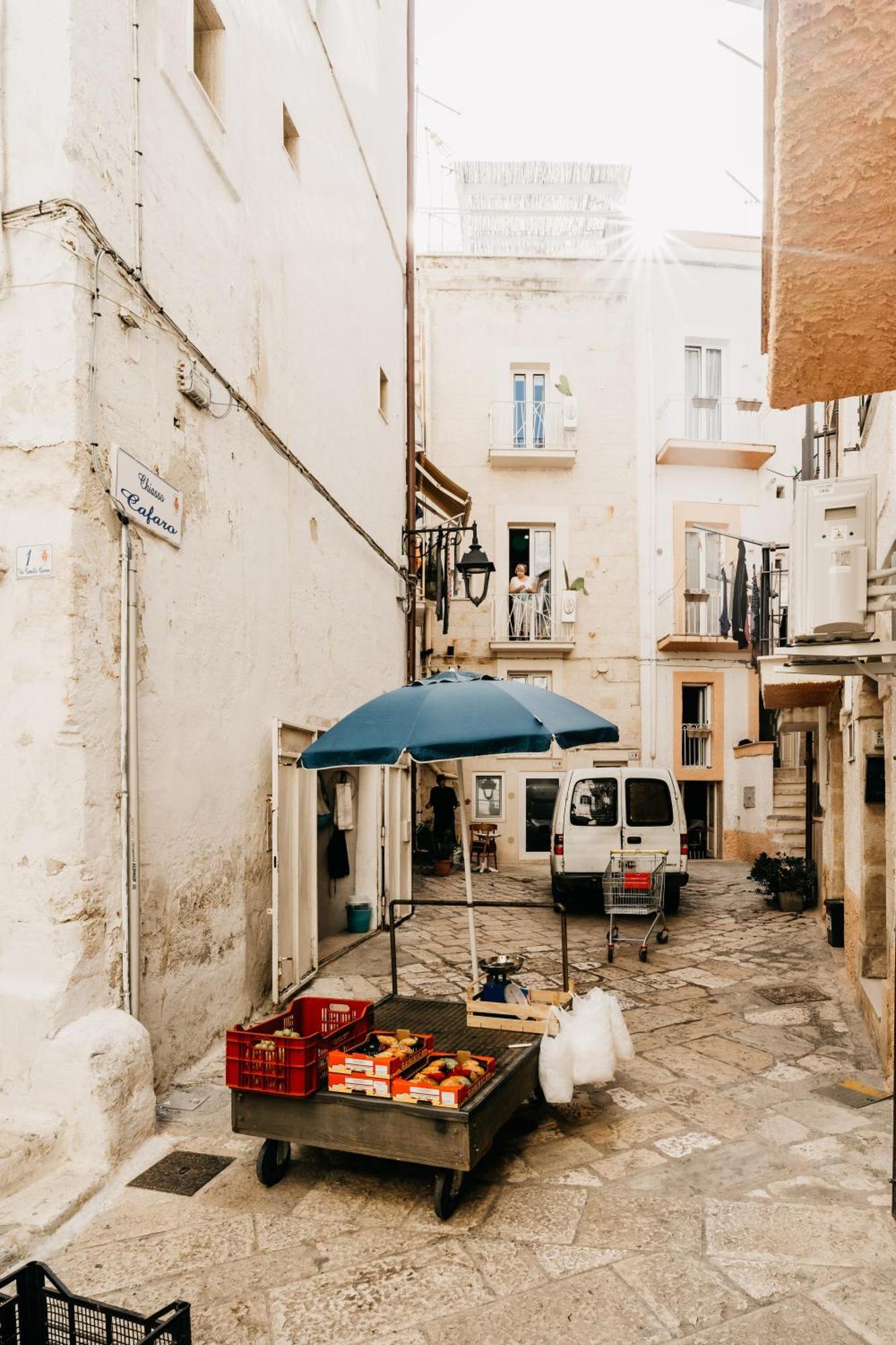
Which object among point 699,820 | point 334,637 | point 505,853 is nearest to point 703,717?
point 699,820

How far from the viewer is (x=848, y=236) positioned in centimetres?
224

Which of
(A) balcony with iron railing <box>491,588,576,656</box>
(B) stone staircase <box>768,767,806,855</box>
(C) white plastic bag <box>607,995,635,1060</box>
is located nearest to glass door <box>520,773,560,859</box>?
(A) balcony with iron railing <box>491,588,576,656</box>

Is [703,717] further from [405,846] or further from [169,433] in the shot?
[169,433]

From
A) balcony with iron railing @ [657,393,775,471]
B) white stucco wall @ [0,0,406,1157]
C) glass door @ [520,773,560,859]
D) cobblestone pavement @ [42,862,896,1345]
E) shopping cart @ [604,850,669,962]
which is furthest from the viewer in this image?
balcony with iron railing @ [657,393,775,471]

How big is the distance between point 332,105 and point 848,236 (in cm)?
865

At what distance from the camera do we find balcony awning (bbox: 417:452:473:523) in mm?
14266

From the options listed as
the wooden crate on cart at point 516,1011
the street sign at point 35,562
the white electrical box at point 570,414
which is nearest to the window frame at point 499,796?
the white electrical box at point 570,414

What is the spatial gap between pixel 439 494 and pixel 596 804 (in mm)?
5949

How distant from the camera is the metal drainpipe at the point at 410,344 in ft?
43.2

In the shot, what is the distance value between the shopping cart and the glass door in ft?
24.4

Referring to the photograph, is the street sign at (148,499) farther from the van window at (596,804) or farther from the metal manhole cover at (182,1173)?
the van window at (596,804)

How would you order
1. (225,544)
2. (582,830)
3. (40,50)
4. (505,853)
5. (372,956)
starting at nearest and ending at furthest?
(40,50) < (225,544) < (372,956) < (582,830) < (505,853)

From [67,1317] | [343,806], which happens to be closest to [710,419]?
[343,806]

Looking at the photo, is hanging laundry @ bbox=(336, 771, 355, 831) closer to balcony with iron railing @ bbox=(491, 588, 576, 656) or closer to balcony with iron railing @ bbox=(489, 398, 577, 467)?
balcony with iron railing @ bbox=(491, 588, 576, 656)
